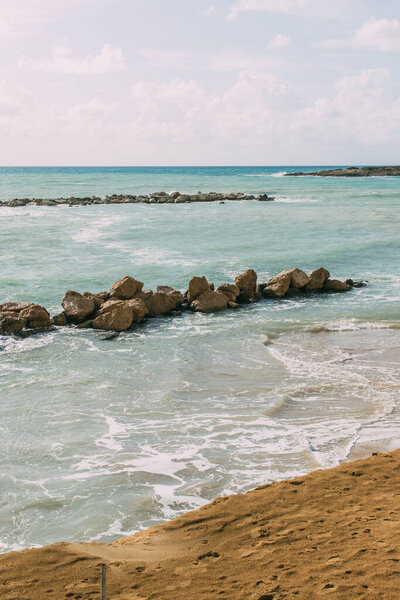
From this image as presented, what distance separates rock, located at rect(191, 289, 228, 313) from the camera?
18.6 metres

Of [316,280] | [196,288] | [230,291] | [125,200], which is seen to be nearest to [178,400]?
[196,288]

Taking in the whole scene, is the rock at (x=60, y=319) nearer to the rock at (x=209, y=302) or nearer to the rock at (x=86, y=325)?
the rock at (x=86, y=325)

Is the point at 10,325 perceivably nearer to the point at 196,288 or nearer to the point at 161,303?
the point at 161,303

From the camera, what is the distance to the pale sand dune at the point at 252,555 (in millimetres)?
5043

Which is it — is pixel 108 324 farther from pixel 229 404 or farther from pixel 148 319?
pixel 229 404

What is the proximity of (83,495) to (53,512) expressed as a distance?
1.66 ft

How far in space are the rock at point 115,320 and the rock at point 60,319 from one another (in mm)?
1046

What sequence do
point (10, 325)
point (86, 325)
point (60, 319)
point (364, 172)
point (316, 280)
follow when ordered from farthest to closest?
point (364, 172) < point (316, 280) < point (60, 319) < point (86, 325) < point (10, 325)

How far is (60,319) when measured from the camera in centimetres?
1695

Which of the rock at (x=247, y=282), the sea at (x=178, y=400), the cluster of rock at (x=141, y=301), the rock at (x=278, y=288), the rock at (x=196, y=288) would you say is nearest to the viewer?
A: the sea at (x=178, y=400)

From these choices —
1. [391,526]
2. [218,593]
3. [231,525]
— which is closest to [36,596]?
[218,593]

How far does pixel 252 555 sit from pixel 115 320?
11382 mm

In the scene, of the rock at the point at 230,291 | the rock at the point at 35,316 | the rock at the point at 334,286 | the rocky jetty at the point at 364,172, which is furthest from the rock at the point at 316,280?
the rocky jetty at the point at 364,172

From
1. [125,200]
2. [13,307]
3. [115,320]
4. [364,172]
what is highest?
[364,172]
